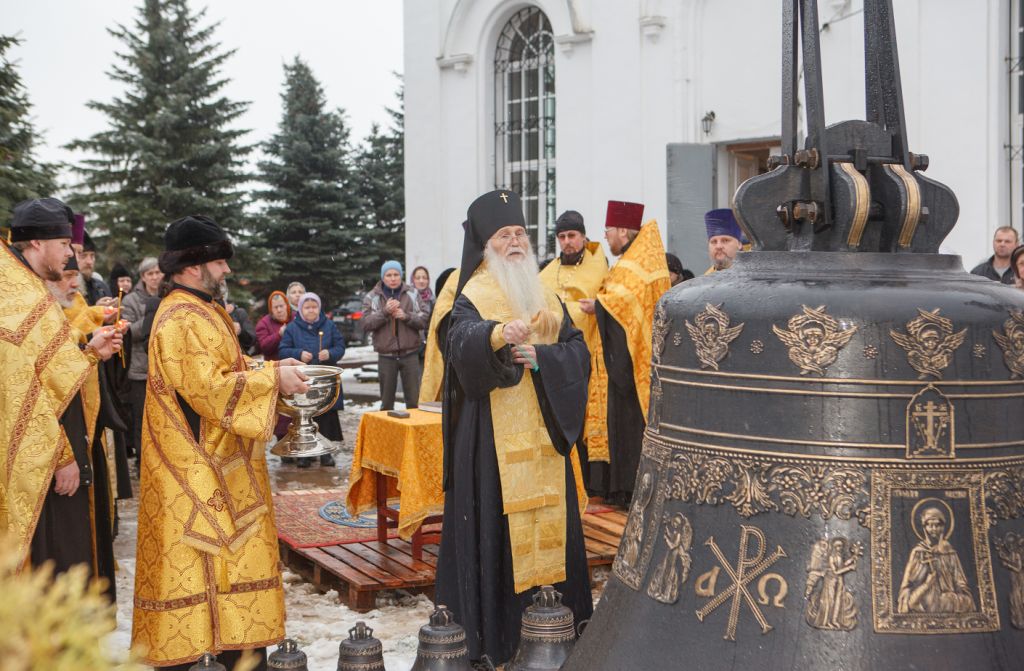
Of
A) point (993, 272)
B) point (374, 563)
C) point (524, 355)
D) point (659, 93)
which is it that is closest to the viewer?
point (524, 355)

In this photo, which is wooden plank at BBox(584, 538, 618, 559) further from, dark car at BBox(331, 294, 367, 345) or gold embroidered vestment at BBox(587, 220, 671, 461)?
dark car at BBox(331, 294, 367, 345)

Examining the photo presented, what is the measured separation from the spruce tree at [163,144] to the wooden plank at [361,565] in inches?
760

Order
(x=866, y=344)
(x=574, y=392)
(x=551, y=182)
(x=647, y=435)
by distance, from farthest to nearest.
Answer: (x=551, y=182)
(x=574, y=392)
(x=647, y=435)
(x=866, y=344)

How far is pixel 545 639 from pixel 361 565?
12.6ft

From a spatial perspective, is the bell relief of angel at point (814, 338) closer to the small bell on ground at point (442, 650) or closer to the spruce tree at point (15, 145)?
the small bell on ground at point (442, 650)

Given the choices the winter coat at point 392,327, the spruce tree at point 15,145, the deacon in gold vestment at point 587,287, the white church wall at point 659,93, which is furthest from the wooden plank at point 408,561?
the spruce tree at point 15,145

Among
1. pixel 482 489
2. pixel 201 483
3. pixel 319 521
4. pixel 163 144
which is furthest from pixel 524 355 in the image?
pixel 163 144

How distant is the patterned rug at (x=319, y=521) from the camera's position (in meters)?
7.00

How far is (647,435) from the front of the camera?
2.11 meters

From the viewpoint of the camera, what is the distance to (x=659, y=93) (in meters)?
13.0

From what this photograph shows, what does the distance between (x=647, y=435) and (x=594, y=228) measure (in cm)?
1169

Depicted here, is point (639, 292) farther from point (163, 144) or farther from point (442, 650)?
point (163, 144)

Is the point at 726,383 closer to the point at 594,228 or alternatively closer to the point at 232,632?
the point at 232,632

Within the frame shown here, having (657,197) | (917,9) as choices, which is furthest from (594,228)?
(917,9)
